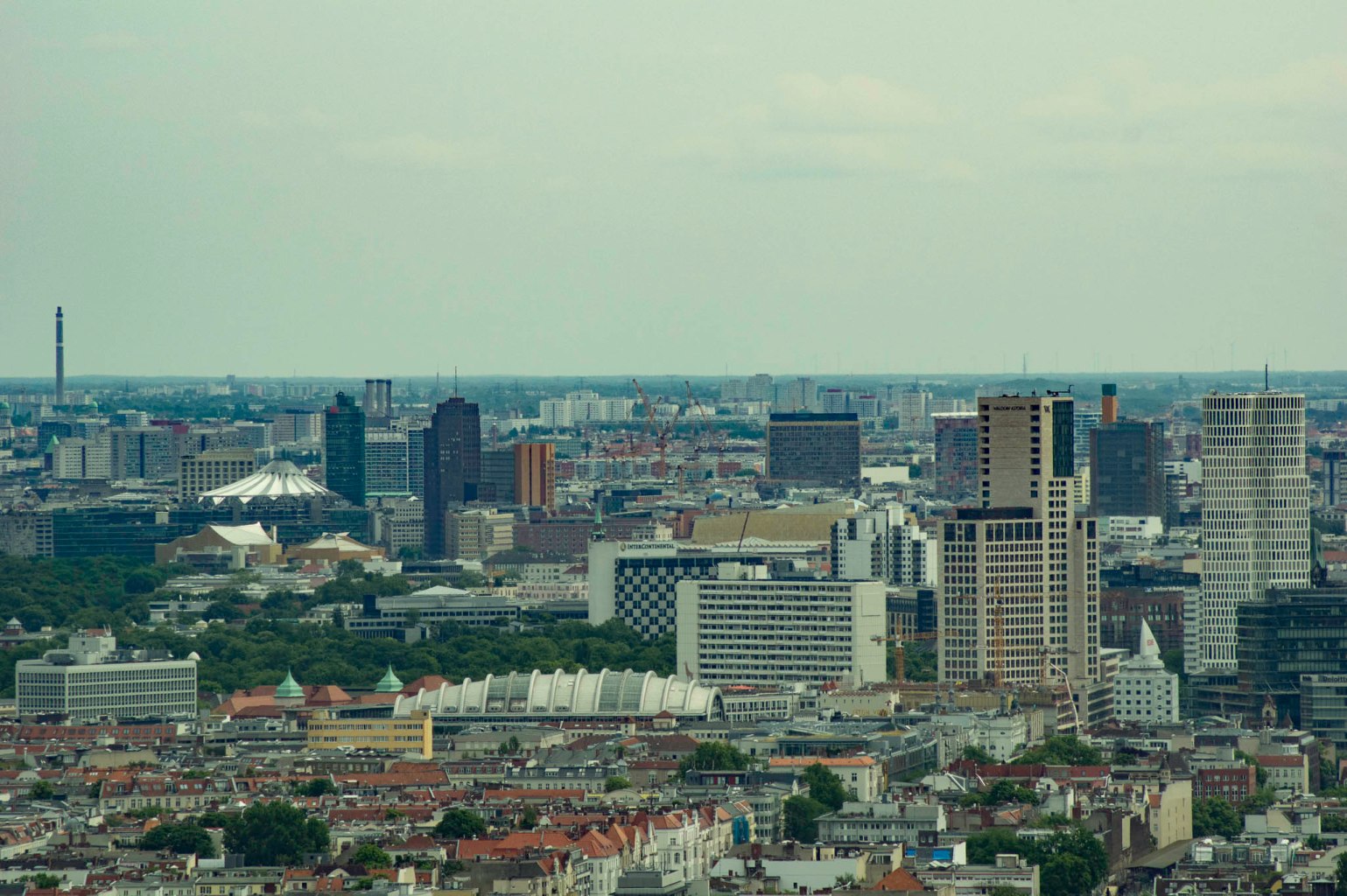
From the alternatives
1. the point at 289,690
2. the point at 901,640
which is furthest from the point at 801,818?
the point at 901,640

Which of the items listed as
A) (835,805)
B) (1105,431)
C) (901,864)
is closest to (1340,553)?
(1105,431)

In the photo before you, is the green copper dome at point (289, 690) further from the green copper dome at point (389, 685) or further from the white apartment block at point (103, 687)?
the white apartment block at point (103, 687)

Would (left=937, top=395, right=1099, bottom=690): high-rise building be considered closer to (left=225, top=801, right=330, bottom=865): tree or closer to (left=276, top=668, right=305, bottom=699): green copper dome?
(left=276, top=668, right=305, bottom=699): green copper dome

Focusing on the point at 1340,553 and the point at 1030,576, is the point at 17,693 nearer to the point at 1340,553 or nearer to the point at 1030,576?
the point at 1030,576

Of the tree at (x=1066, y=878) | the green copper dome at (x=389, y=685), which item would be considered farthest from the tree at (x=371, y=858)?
the green copper dome at (x=389, y=685)

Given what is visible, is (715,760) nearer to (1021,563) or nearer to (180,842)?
(180,842)

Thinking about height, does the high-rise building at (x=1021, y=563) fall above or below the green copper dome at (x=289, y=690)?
above

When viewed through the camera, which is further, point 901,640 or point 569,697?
point 901,640

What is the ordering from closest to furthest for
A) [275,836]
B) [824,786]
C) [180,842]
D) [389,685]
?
1. [275,836]
2. [180,842]
3. [824,786]
4. [389,685]
